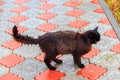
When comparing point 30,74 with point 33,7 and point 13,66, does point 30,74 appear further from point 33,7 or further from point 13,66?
point 33,7

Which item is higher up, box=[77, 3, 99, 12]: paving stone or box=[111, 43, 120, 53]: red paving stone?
box=[111, 43, 120, 53]: red paving stone

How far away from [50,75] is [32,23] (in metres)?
1.38

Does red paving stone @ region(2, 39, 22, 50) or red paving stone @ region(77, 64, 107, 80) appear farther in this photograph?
red paving stone @ region(2, 39, 22, 50)

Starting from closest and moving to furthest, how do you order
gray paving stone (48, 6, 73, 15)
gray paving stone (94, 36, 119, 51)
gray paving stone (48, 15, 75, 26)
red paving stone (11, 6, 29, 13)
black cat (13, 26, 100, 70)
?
black cat (13, 26, 100, 70)
gray paving stone (94, 36, 119, 51)
gray paving stone (48, 15, 75, 26)
gray paving stone (48, 6, 73, 15)
red paving stone (11, 6, 29, 13)

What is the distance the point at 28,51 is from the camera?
3916 mm

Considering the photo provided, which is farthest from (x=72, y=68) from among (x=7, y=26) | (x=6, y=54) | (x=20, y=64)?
(x=7, y=26)

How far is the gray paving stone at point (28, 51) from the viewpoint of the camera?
383 centimetres

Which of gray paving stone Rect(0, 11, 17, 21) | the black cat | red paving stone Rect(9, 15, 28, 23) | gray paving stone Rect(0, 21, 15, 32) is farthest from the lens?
gray paving stone Rect(0, 11, 17, 21)

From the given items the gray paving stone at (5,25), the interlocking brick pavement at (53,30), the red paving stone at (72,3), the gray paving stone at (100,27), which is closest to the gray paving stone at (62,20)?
the interlocking brick pavement at (53,30)

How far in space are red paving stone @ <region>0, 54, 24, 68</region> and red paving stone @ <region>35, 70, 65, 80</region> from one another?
400 mm

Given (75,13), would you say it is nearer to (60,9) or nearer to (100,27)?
(60,9)

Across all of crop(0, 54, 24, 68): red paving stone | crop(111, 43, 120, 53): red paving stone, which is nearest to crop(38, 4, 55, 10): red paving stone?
crop(0, 54, 24, 68): red paving stone

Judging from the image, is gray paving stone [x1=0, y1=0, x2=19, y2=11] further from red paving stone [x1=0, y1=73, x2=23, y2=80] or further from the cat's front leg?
the cat's front leg

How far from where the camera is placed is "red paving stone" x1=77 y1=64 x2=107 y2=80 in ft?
11.2
